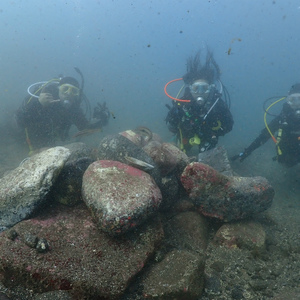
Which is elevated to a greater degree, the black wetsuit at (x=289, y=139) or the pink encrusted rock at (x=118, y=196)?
the pink encrusted rock at (x=118, y=196)

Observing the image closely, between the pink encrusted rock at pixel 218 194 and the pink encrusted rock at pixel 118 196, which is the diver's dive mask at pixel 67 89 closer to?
the pink encrusted rock at pixel 118 196

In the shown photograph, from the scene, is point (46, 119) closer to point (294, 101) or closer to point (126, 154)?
point (126, 154)

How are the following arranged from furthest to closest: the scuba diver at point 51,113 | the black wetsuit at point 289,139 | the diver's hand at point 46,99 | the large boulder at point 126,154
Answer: the scuba diver at point 51,113 < the diver's hand at point 46,99 < the black wetsuit at point 289,139 < the large boulder at point 126,154

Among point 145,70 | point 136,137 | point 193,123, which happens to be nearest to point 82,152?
point 136,137

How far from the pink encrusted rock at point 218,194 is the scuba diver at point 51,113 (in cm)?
659

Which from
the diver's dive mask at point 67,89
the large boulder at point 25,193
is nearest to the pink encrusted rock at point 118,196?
the large boulder at point 25,193

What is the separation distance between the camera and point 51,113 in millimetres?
8727

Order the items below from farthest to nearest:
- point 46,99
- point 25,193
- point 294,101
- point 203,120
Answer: point 46,99
point 294,101
point 203,120
point 25,193

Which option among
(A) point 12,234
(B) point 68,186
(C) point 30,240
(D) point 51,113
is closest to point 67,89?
(D) point 51,113

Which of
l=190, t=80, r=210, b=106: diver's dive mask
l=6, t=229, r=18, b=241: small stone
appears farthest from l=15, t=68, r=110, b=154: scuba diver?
l=6, t=229, r=18, b=241: small stone

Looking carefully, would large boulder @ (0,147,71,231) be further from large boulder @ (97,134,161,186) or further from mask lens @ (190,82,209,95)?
mask lens @ (190,82,209,95)

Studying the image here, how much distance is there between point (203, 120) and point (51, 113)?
5.87 metres

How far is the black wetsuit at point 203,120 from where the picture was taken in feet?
24.6

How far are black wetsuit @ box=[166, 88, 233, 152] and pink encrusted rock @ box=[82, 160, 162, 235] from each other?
4.77m
